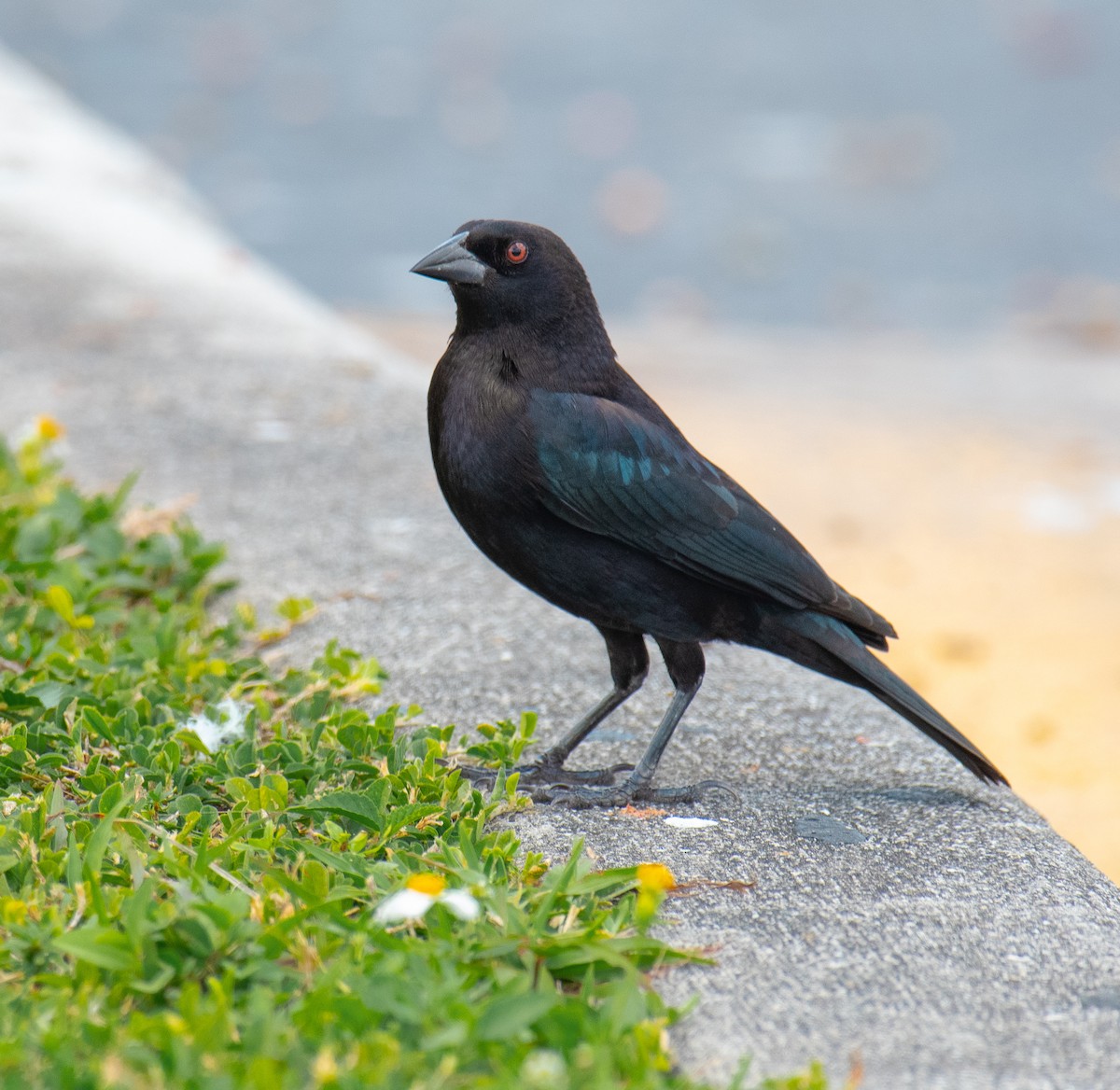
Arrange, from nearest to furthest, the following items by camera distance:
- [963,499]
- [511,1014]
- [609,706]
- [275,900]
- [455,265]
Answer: [511,1014] < [275,900] < [455,265] < [609,706] < [963,499]

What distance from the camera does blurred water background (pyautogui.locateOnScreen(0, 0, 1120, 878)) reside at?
6.20 m

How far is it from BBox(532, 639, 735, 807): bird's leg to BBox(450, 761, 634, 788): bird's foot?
0.01 m

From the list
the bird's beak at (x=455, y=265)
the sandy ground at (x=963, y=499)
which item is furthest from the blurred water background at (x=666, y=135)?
the bird's beak at (x=455, y=265)

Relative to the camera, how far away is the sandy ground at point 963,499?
4.97 metres

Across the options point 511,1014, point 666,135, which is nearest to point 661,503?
point 511,1014

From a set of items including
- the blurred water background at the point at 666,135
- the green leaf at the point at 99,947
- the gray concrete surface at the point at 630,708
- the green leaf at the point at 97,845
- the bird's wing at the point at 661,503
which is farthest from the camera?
the blurred water background at the point at 666,135

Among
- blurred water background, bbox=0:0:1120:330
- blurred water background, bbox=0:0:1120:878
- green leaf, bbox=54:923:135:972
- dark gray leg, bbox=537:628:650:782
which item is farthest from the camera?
blurred water background, bbox=0:0:1120:330

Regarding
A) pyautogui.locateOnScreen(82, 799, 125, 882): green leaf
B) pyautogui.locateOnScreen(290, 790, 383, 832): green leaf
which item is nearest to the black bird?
pyautogui.locateOnScreen(290, 790, 383, 832): green leaf

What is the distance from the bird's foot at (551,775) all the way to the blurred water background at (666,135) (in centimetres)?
759

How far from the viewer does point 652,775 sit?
3.07 m

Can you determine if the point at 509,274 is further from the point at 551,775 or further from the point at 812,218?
the point at 812,218

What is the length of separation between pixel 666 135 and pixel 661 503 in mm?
11327

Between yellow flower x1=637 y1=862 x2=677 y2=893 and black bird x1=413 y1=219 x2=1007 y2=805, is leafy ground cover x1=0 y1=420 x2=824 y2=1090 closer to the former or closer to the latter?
yellow flower x1=637 y1=862 x2=677 y2=893

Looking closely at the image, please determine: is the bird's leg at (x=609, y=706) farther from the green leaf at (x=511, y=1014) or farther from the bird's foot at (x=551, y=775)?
the green leaf at (x=511, y=1014)
